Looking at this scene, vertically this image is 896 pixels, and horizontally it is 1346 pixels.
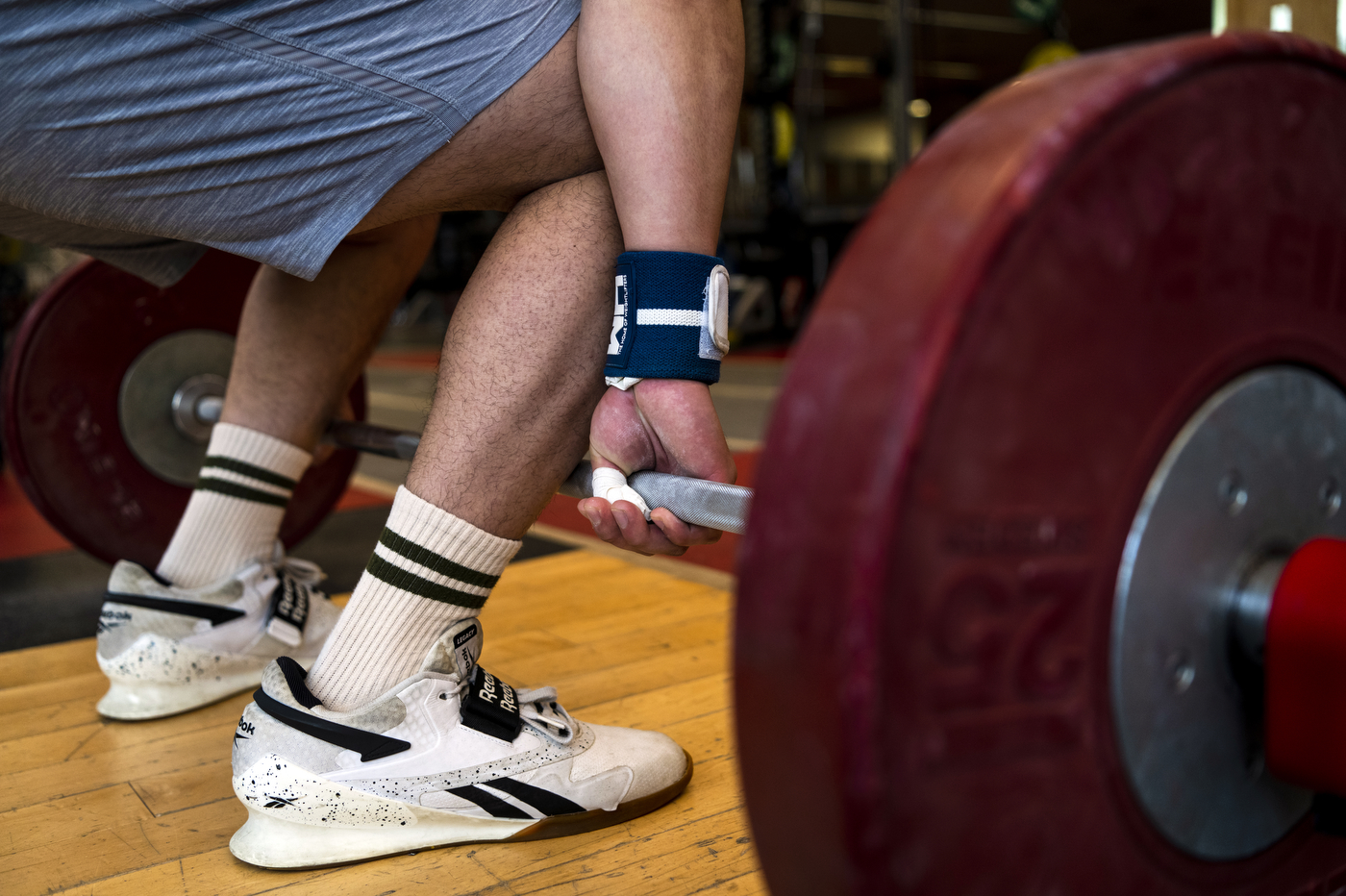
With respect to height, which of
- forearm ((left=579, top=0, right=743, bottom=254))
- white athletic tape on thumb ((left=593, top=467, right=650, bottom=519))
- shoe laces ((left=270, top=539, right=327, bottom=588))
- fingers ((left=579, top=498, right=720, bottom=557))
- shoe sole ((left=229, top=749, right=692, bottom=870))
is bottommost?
shoe sole ((left=229, top=749, right=692, bottom=870))

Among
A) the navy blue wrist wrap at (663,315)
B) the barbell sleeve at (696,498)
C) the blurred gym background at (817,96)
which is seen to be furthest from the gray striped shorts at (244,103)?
the blurred gym background at (817,96)

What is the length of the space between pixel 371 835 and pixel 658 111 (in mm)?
507

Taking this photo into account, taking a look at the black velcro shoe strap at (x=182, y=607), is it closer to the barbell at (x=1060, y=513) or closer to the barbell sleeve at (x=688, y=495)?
the barbell sleeve at (x=688, y=495)

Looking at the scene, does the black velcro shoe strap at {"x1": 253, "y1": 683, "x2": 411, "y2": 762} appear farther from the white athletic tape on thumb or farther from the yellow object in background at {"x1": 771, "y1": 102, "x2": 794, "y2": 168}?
the yellow object in background at {"x1": 771, "y1": 102, "x2": 794, "y2": 168}

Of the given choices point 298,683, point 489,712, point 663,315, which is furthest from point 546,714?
point 663,315

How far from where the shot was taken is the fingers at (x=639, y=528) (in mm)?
604

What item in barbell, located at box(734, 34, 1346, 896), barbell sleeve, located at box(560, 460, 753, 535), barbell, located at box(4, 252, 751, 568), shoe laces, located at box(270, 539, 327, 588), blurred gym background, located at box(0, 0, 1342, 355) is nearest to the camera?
barbell, located at box(734, 34, 1346, 896)

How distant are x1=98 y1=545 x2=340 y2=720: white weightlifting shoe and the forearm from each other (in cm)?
59

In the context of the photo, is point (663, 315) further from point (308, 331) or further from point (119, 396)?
point (119, 396)

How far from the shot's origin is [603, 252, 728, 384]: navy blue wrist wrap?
0.63 meters

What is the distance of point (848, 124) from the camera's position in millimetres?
13242

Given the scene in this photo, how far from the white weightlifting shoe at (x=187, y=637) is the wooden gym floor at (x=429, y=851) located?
0.08 ft

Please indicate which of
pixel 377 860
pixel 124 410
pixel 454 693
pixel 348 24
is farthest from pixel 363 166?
pixel 124 410

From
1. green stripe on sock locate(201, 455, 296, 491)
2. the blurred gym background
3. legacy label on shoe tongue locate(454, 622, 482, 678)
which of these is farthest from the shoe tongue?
the blurred gym background
